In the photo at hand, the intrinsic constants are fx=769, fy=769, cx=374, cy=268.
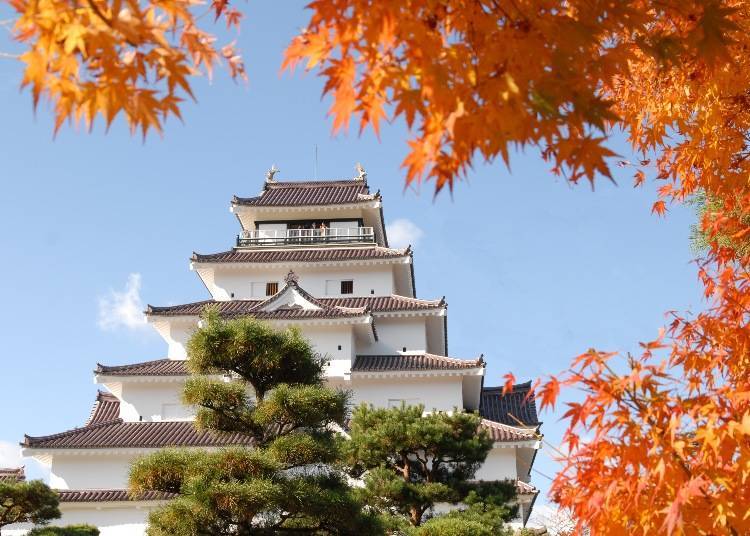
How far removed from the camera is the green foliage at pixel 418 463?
15.7 m

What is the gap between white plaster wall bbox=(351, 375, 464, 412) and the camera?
78.4 feet

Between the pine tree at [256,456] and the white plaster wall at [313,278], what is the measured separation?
13326mm

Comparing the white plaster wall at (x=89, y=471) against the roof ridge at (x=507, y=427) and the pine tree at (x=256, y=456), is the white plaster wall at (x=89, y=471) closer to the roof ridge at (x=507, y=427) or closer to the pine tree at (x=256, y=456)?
the pine tree at (x=256, y=456)

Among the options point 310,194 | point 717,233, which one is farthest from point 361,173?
point 717,233

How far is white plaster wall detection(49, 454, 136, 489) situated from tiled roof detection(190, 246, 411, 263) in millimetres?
7958

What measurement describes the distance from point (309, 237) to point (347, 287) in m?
2.60

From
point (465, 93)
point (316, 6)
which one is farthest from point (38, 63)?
point (465, 93)

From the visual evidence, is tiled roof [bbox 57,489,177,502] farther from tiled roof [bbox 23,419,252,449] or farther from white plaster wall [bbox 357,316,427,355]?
white plaster wall [bbox 357,316,427,355]

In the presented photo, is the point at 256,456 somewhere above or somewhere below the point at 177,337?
below

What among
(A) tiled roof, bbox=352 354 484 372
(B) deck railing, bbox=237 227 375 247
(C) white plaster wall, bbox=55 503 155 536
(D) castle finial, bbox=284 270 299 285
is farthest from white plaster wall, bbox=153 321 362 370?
(C) white plaster wall, bbox=55 503 155 536

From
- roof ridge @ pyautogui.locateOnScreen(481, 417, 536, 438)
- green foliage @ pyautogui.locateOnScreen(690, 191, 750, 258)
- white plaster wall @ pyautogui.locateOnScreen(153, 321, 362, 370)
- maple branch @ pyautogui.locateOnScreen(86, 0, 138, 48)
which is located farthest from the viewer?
white plaster wall @ pyautogui.locateOnScreen(153, 321, 362, 370)

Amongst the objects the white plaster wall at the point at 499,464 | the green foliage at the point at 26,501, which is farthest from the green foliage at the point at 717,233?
the white plaster wall at the point at 499,464

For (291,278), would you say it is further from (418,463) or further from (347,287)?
(418,463)

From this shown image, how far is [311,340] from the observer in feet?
81.1
